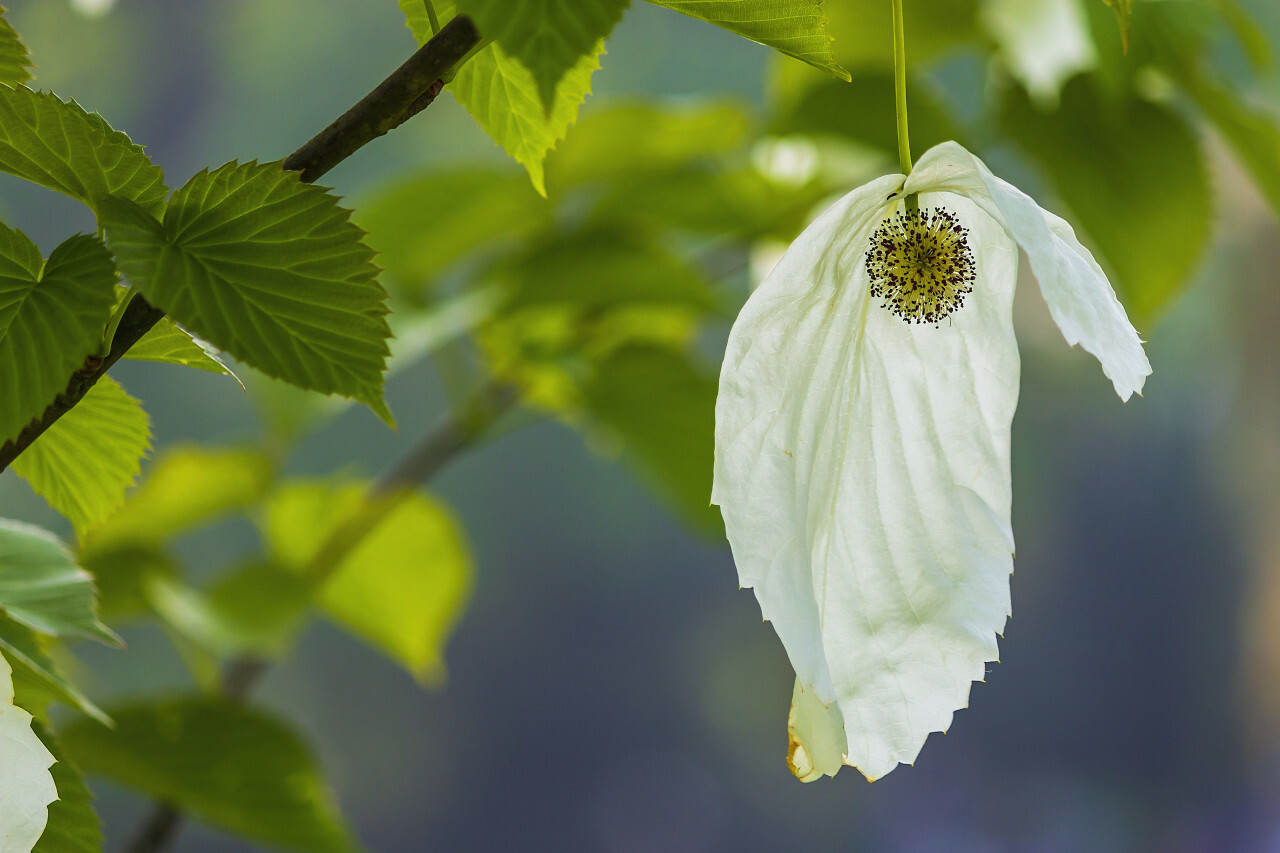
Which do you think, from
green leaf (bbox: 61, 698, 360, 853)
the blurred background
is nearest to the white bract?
green leaf (bbox: 61, 698, 360, 853)

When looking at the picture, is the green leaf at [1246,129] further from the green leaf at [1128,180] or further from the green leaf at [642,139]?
the green leaf at [642,139]

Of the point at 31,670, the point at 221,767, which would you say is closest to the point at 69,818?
the point at 31,670

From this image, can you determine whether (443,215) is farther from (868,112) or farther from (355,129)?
(355,129)

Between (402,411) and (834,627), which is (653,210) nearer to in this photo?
(834,627)

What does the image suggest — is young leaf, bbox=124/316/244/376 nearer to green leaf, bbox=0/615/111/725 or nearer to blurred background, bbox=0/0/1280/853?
green leaf, bbox=0/615/111/725

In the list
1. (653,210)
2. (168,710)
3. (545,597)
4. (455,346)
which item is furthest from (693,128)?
(545,597)
